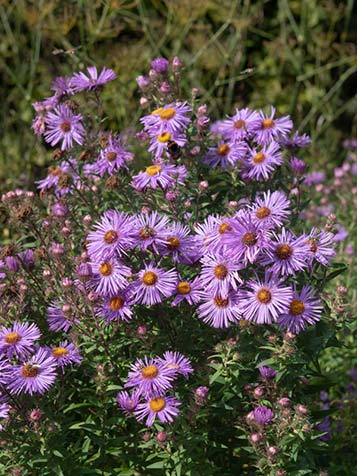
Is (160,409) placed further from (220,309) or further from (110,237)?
(110,237)

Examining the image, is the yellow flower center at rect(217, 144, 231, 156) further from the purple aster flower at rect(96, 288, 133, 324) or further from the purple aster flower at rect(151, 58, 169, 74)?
the purple aster flower at rect(96, 288, 133, 324)

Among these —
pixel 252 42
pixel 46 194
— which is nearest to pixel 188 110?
pixel 46 194

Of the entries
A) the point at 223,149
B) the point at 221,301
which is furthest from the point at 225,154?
the point at 221,301

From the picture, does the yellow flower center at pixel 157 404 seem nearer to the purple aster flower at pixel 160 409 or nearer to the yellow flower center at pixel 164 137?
the purple aster flower at pixel 160 409

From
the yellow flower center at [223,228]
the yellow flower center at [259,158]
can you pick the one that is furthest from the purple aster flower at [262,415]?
the yellow flower center at [259,158]

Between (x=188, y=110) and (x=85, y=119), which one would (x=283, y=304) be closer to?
(x=188, y=110)
